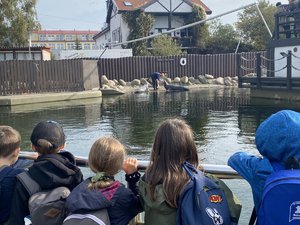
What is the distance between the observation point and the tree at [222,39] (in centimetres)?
4534

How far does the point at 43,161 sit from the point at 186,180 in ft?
2.73

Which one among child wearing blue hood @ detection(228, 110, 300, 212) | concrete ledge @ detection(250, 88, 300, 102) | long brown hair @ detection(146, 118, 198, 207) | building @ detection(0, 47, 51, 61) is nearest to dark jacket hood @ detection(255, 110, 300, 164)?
child wearing blue hood @ detection(228, 110, 300, 212)

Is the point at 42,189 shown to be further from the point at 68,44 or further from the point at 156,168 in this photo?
the point at 68,44

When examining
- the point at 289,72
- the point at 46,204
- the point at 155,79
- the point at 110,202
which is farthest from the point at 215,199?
the point at 155,79

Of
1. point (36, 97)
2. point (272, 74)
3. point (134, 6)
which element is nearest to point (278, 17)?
point (272, 74)

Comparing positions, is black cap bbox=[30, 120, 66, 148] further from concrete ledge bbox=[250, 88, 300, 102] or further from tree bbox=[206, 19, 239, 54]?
tree bbox=[206, 19, 239, 54]

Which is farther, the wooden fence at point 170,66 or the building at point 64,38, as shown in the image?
the building at point 64,38

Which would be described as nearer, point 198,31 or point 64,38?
point 198,31

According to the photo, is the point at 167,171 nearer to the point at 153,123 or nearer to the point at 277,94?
the point at 153,123

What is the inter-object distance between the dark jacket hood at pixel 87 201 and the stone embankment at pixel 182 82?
2779 centimetres

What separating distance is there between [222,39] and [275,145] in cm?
4531

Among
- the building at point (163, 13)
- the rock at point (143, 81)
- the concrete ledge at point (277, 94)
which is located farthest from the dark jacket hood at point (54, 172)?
the building at point (163, 13)

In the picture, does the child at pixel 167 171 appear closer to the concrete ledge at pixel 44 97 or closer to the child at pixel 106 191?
the child at pixel 106 191

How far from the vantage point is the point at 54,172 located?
2389 millimetres
